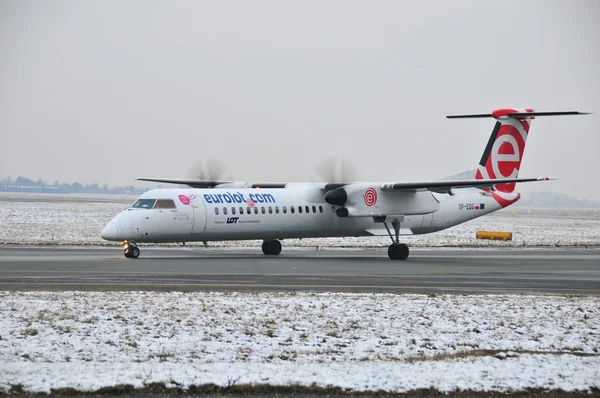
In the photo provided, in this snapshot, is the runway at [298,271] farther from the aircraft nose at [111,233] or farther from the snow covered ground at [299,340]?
the snow covered ground at [299,340]

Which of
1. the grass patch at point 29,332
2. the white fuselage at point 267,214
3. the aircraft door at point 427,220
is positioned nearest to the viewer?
the grass patch at point 29,332

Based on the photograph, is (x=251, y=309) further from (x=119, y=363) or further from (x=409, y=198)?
(x=409, y=198)

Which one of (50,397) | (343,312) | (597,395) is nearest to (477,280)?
(343,312)

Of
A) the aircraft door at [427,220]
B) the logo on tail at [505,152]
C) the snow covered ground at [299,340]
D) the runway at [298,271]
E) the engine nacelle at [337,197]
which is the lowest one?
the snow covered ground at [299,340]

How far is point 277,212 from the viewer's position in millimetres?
32688

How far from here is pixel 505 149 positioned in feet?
120

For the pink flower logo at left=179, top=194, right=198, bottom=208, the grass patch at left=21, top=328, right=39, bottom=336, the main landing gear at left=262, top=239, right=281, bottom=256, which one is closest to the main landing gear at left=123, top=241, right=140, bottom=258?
the pink flower logo at left=179, top=194, right=198, bottom=208

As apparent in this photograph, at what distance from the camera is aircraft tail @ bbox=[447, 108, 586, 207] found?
36438mm

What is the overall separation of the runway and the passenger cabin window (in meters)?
1.93

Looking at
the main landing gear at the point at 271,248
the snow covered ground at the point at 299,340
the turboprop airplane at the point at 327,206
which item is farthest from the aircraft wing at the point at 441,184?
the snow covered ground at the point at 299,340

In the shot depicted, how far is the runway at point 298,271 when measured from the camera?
19.9m

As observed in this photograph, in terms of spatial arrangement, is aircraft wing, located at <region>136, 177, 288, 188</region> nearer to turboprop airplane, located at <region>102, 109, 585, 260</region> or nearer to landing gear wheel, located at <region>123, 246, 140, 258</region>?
turboprop airplane, located at <region>102, 109, 585, 260</region>

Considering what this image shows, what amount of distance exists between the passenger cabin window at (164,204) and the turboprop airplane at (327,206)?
0.03 meters

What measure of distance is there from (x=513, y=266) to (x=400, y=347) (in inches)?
687
